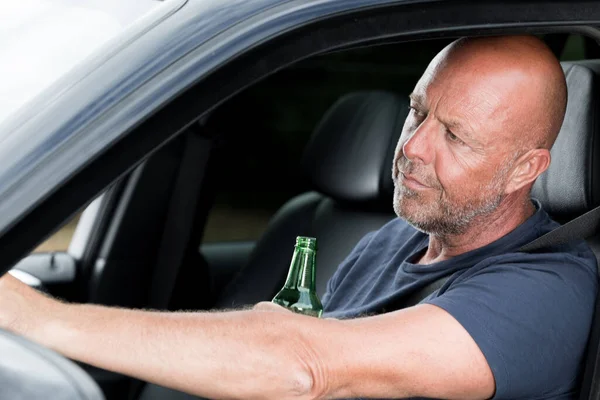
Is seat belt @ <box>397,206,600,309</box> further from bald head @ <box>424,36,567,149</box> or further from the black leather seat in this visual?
the black leather seat

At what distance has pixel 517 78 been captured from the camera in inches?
68.8

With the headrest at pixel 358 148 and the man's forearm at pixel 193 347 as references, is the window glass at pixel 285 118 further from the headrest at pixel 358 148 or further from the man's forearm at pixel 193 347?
the man's forearm at pixel 193 347

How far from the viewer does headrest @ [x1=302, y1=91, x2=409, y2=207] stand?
2641mm

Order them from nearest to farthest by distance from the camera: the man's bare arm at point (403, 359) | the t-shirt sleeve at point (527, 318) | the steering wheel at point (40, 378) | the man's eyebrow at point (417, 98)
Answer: the steering wheel at point (40, 378), the man's bare arm at point (403, 359), the t-shirt sleeve at point (527, 318), the man's eyebrow at point (417, 98)

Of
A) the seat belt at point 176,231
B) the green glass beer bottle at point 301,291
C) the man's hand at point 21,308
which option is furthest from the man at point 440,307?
the seat belt at point 176,231

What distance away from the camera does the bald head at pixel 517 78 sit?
1.75m

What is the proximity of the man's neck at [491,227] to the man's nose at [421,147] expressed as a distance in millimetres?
163

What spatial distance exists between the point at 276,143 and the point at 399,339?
637cm

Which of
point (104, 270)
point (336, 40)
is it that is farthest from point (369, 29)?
point (104, 270)

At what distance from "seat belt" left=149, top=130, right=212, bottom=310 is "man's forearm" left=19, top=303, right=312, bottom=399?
1.74 metres

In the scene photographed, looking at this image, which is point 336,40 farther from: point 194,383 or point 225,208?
point 225,208

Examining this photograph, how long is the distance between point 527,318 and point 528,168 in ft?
1.26

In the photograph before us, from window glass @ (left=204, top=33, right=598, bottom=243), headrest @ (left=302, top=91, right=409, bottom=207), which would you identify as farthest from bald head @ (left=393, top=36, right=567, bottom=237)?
window glass @ (left=204, top=33, right=598, bottom=243)

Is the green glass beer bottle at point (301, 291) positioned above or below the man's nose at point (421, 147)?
below
